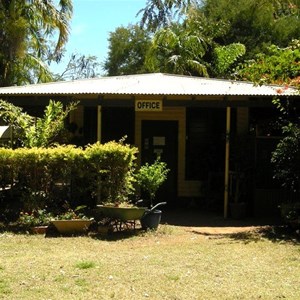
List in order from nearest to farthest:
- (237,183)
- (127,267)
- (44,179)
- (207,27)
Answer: (127,267) → (44,179) → (237,183) → (207,27)

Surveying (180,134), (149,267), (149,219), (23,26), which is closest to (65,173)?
(149,219)

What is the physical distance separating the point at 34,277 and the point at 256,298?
2.60 m

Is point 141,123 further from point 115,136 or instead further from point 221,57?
point 221,57

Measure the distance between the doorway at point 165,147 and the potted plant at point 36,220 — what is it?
449cm

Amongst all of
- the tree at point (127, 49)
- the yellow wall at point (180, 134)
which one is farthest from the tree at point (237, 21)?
the yellow wall at point (180, 134)

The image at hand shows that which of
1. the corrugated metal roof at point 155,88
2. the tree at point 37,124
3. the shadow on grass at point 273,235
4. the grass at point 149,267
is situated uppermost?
the corrugated metal roof at point 155,88

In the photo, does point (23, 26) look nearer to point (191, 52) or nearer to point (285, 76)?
point (191, 52)

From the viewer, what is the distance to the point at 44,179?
370 inches

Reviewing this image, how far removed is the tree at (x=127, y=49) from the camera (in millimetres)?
35656

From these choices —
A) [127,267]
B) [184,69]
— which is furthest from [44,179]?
[184,69]

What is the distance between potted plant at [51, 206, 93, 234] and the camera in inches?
350

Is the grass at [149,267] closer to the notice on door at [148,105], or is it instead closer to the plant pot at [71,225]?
the plant pot at [71,225]

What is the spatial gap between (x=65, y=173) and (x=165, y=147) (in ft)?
14.3

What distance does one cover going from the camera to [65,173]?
942 centimetres
